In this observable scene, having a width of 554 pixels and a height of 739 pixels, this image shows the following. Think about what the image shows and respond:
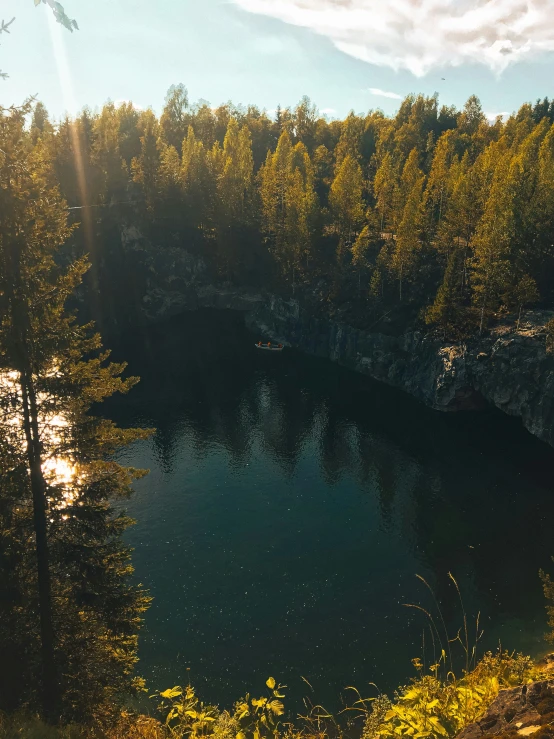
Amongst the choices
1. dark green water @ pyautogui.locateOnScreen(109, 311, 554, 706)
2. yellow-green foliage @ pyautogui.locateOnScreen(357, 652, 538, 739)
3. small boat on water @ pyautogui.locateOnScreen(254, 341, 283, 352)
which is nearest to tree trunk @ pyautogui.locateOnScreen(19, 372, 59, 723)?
yellow-green foliage @ pyautogui.locateOnScreen(357, 652, 538, 739)

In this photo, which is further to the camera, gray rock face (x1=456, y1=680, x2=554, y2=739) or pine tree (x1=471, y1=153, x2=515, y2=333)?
pine tree (x1=471, y1=153, x2=515, y2=333)

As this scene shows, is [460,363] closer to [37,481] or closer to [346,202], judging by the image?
[346,202]

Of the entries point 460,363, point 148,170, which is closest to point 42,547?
point 460,363

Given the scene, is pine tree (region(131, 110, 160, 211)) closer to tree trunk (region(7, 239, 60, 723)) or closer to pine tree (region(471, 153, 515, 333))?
pine tree (region(471, 153, 515, 333))

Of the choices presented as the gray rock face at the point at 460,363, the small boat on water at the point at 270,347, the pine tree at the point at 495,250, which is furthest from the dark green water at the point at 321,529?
the pine tree at the point at 495,250

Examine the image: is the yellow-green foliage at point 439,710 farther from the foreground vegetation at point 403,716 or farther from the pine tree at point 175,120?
the pine tree at point 175,120

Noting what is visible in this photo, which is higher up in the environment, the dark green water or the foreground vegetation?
the foreground vegetation

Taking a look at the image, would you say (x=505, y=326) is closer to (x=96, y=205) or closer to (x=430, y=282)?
(x=430, y=282)

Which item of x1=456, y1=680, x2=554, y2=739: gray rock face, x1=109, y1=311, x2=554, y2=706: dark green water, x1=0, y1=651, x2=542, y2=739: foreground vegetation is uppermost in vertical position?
x1=456, y1=680, x2=554, y2=739: gray rock face
